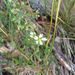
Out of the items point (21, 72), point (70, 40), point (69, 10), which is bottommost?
point (21, 72)

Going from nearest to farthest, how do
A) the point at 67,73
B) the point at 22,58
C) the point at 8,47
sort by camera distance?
1. the point at 67,73
2. the point at 22,58
3. the point at 8,47

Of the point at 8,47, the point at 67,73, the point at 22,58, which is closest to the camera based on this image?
the point at 67,73

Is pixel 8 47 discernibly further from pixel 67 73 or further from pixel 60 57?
pixel 67 73

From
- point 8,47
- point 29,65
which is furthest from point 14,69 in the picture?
point 8,47

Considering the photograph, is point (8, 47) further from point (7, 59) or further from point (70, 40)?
point (70, 40)

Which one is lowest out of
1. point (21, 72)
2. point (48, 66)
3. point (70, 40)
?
point (21, 72)

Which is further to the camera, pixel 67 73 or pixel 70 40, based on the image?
pixel 70 40

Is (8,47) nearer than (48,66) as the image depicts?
No

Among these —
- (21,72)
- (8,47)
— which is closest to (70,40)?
(21,72)

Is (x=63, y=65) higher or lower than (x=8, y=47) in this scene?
lower
